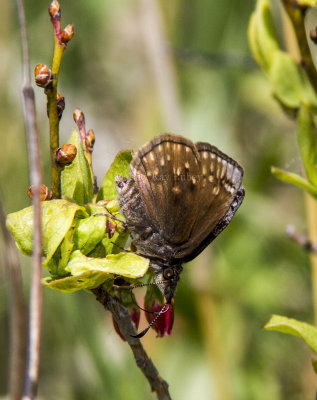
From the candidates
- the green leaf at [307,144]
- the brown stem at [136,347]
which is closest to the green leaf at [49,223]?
the brown stem at [136,347]

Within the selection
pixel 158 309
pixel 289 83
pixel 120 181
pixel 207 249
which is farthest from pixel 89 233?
pixel 207 249

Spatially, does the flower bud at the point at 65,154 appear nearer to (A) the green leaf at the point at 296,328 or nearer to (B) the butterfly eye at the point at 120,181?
(B) the butterfly eye at the point at 120,181

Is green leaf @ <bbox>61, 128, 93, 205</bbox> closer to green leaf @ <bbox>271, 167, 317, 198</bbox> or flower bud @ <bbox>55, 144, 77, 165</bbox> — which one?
flower bud @ <bbox>55, 144, 77, 165</bbox>

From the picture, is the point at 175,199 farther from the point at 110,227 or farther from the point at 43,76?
the point at 43,76

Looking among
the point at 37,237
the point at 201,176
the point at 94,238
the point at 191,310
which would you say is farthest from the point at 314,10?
the point at 37,237

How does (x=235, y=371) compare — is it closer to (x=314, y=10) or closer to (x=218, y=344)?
(x=218, y=344)
